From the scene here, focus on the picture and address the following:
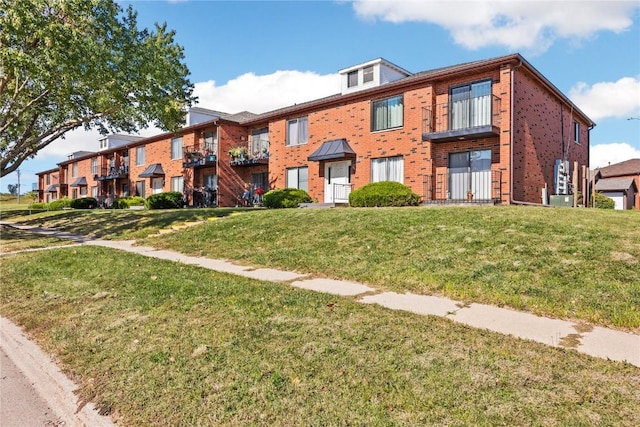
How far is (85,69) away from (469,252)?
44.1 feet

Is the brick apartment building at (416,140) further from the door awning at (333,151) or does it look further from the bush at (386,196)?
the bush at (386,196)

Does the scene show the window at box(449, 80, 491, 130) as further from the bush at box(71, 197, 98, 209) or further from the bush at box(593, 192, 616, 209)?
the bush at box(71, 197, 98, 209)

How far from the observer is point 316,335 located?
424cm

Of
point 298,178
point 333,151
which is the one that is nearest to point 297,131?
point 298,178

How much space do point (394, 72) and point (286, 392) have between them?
2052 centimetres

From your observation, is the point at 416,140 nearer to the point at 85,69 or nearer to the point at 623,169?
the point at 85,69

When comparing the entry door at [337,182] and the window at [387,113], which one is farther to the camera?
the entry door at [337,182]

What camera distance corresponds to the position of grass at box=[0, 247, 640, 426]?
Result: 2906 millimetres

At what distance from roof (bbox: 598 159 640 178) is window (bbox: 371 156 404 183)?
2631cm

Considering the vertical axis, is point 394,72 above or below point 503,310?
above

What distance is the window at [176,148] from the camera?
103 feet

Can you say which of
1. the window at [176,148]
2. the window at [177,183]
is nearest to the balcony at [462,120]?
the window at [177,183]

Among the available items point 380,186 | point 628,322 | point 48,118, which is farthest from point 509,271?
point 48,118

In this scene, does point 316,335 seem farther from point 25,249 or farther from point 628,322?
point 25,249
